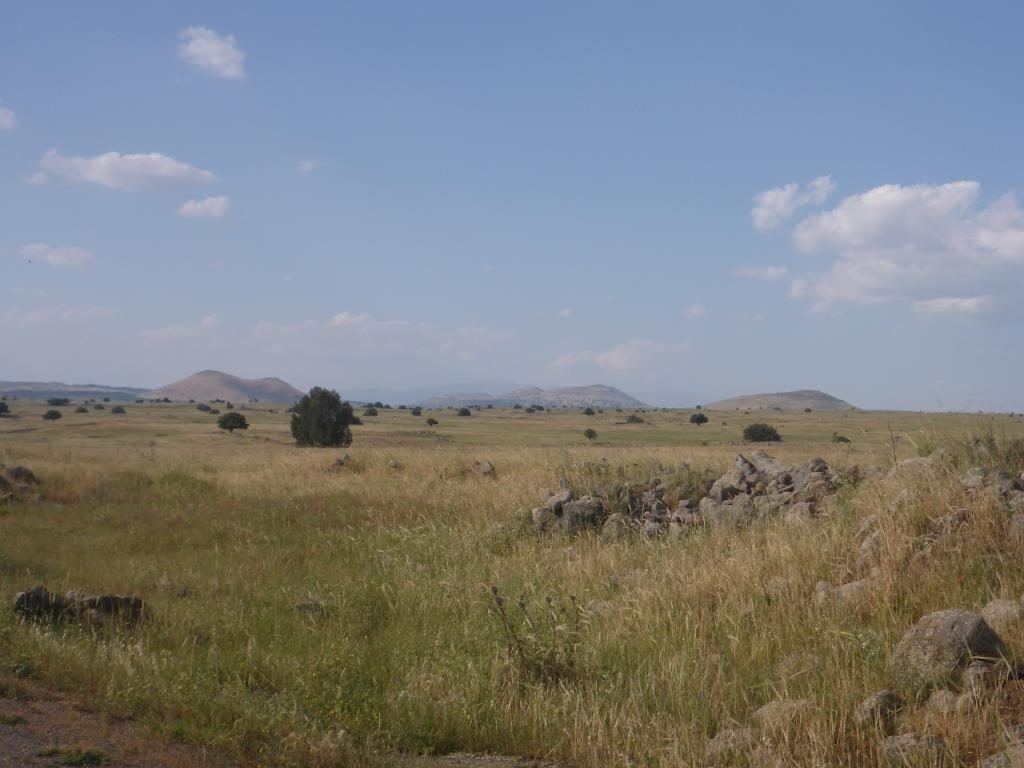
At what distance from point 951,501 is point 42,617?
9864 mm

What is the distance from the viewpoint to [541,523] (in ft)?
47.4

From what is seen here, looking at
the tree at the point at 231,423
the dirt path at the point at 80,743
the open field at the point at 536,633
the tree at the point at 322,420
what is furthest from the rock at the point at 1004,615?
the tree at the point at 231,423

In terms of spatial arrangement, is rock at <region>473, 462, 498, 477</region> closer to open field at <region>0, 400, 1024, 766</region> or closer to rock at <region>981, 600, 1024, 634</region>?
open field at <region>0, 400, 1024, 766</region>

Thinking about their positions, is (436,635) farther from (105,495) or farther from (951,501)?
(105,495)

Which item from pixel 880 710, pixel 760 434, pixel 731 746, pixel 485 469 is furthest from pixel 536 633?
pixel 760 434

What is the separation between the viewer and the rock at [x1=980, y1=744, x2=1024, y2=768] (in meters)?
4.81

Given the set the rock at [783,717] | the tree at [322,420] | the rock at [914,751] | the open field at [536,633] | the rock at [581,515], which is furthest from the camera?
the tree at [322,420]

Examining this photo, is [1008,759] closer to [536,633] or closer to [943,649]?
[943,649]

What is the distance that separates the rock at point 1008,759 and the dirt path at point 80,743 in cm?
272

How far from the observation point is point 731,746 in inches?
219

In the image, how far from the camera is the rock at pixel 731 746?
5.51 meters

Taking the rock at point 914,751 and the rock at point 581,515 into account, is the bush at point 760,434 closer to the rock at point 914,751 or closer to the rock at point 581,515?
the rock at point 581,515

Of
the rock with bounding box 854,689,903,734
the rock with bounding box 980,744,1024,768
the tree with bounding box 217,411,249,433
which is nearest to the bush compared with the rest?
the tree with bounding box 217,411,249,433

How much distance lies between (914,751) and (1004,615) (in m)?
2.08
